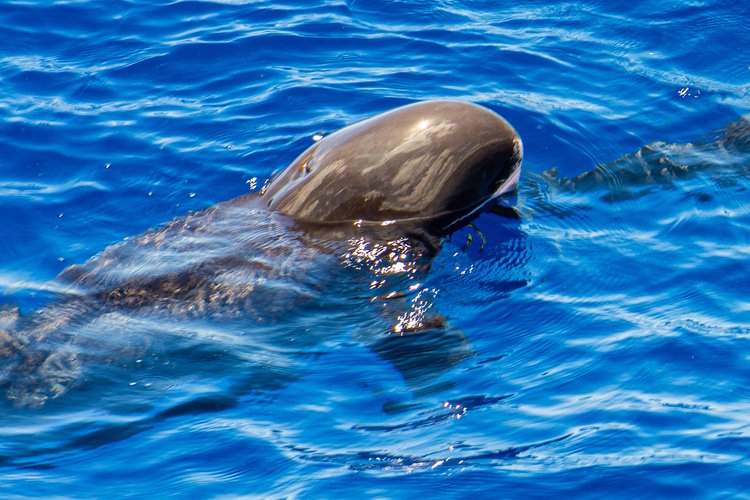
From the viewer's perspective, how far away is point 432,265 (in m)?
8.02

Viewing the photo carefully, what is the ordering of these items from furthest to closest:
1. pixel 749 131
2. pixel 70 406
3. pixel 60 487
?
pixel 749 131 < pixel 70 406 < pixel 60 487

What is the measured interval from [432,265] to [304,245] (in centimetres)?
97

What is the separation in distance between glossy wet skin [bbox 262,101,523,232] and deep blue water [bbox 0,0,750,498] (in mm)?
398

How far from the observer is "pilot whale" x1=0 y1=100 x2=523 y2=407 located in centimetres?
721

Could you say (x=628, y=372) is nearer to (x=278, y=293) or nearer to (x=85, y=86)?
(x=278, y=293)

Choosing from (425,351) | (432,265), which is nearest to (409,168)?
(432,265)

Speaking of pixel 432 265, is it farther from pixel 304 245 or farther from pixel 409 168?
pixel 304 245

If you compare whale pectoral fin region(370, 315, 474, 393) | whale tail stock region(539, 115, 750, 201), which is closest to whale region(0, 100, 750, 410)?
whale pectoral fin region(370, 315, 474, 393)

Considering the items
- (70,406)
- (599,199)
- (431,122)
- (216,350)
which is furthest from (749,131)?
(70,406)

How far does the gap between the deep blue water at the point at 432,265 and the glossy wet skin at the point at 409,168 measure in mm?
398

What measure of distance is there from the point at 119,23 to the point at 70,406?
24.4 ft

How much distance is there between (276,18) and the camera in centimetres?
1311

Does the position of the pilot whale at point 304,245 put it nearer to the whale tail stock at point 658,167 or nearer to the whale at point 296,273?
the whale at point 296,273

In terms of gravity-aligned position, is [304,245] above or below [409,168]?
below
